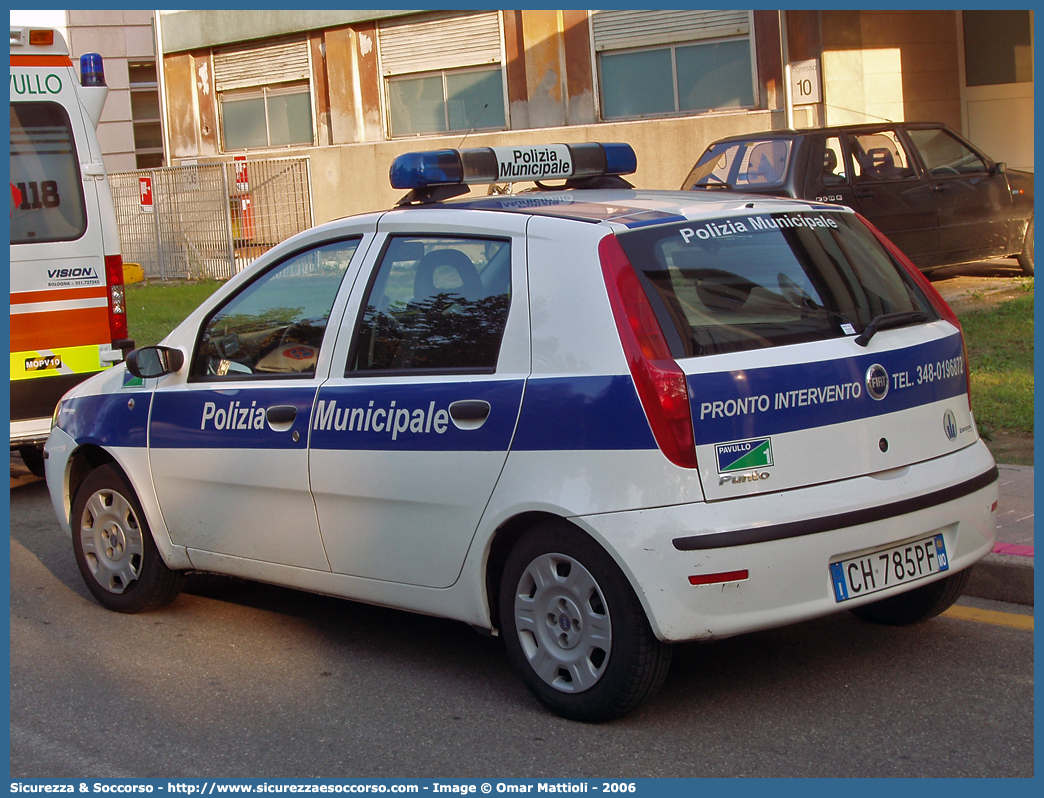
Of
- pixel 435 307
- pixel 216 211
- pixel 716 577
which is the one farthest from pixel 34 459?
pixel 216 211

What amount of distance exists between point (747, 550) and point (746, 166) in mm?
9657

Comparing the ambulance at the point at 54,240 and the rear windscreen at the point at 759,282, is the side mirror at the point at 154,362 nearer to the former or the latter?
the rear windscreen at the point at 759,282

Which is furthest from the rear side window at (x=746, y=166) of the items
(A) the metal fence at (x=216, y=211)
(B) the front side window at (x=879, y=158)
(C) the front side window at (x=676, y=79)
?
(A) the metal fence at (x=216, y=211)

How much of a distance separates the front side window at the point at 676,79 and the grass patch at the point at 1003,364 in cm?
783

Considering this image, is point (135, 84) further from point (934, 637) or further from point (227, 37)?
point (934, 637)

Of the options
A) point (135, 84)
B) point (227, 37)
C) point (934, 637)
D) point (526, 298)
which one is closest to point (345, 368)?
point (526, 298)

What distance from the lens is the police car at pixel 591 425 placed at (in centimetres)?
366

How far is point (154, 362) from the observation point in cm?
511

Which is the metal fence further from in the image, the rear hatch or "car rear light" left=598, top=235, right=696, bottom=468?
"car rear light" left=598, top=235, right=696, bottom=468

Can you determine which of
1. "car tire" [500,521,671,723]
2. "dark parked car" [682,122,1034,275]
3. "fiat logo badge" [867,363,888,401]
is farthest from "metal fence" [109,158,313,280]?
"fiat logo badge" [867,363,888,401]

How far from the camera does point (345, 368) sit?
451 centimetres

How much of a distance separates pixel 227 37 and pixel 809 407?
22.6m

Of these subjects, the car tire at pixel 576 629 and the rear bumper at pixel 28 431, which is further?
the rear bumper at pixel 28 431

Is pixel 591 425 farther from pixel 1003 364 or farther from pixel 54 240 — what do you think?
pixel 1003 364
